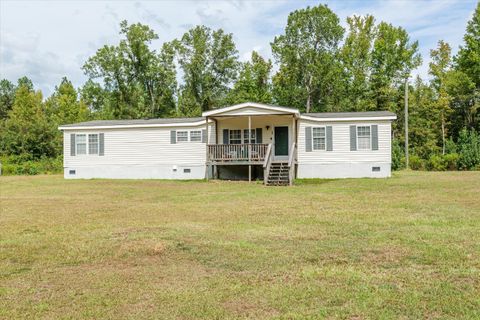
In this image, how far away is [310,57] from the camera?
34594 millimetres

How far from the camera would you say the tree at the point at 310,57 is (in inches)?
1357

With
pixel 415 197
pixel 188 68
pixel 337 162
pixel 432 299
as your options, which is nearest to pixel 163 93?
pixel 188 68

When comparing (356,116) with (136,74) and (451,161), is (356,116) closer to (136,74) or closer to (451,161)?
(451,161)

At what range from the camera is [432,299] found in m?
4.05

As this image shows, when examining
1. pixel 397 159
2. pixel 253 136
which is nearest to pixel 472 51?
pixel 397 159

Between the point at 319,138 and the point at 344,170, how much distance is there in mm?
1894

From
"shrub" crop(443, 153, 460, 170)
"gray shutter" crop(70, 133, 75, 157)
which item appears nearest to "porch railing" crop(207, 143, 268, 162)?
"gray shutter" crop(70, 133, 75, 157)

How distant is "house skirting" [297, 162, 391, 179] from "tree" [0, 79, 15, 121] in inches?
2012

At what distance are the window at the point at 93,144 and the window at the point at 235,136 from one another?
7.05 metres

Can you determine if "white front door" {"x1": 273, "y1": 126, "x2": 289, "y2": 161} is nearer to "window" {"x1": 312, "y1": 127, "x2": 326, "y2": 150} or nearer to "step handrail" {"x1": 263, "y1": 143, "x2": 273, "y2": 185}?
"window" {"x1": 312, "y1": 127, "x2": 326, "y2": 150}

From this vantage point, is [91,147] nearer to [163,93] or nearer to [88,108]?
[163,93]

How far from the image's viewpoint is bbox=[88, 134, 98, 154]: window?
2295 centimetres

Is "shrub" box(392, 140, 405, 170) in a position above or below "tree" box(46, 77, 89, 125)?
below

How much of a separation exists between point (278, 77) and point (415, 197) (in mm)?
25828
